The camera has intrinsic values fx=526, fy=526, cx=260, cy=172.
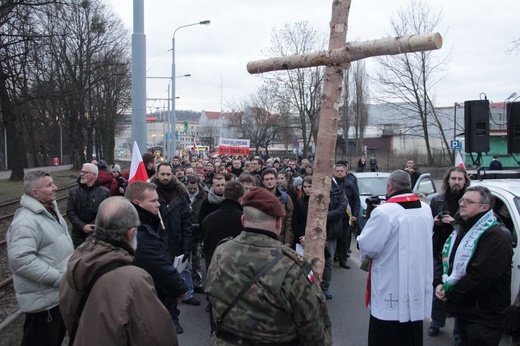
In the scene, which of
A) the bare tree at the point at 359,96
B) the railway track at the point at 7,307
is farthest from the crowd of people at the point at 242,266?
the bare tree at the point at 359,96

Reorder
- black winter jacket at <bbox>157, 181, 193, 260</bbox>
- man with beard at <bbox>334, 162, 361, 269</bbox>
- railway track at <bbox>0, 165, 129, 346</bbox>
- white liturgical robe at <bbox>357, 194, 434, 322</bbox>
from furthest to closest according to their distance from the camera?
man with beard at <bbox>334, 162, 361, 269</bbox> < black winter jacket at <bbox>157, 181, 193, 260</bbox> < railway track at <bbox>0, 165, 129, 346</bbox> < white liturgical robe at <bbox>357, 194, 434, 322</bbox>

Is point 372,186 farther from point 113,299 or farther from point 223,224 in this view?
point 113,299

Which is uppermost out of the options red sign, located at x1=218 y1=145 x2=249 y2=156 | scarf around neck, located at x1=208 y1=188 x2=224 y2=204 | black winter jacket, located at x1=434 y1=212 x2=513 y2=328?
red sign, located at x1=218 y1=145 x2=249 y2=156

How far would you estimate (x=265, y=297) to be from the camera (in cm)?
273

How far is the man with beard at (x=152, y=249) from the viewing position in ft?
12.8

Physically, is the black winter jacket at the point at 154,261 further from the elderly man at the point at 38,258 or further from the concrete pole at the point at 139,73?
the concrete pole at the point at 139,73

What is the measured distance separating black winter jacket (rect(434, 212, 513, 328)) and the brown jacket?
255cm

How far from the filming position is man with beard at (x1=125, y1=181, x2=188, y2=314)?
12.8ft

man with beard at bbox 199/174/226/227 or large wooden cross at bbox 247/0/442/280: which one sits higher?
large wooden cross at bbox 247/0/442/280

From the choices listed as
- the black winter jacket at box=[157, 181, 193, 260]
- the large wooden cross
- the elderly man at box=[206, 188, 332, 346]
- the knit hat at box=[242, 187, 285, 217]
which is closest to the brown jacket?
the elderly man at box=[206, 188, 332, 346]

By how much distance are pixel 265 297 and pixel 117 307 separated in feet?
2.50

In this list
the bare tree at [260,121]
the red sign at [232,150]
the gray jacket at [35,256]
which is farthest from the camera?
the bare tree at [260,121]

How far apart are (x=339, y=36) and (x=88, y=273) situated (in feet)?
7.25

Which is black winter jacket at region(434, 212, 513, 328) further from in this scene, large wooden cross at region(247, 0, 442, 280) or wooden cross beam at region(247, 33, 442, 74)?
wooden cross beam at region(247, 33, 442, 74)
